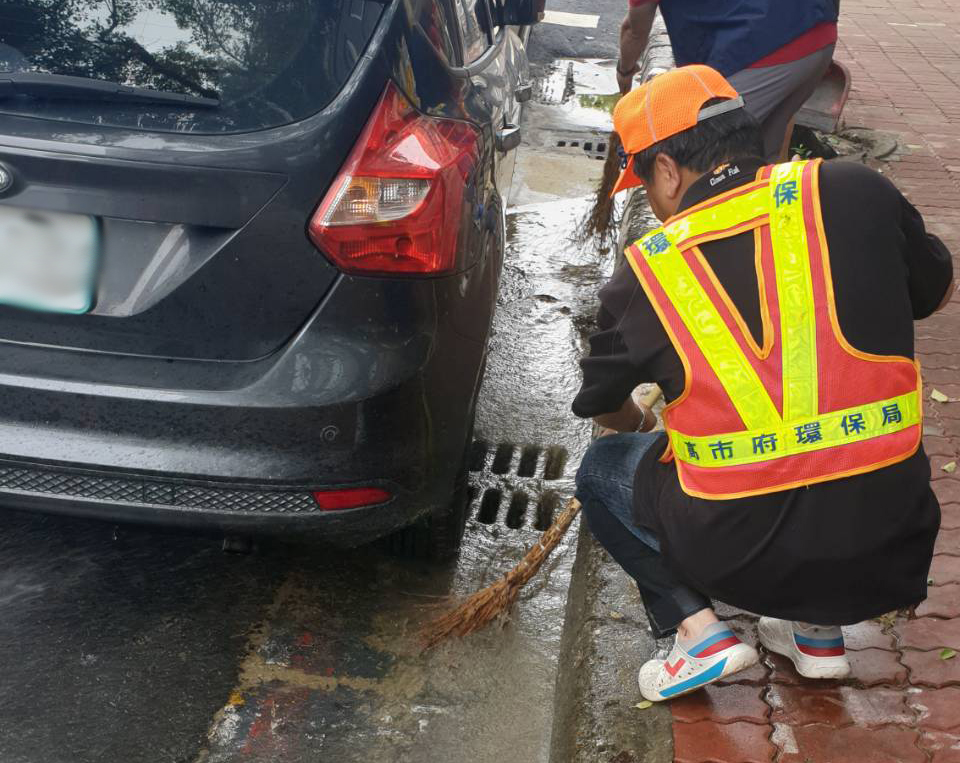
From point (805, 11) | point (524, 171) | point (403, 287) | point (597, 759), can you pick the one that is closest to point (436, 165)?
point (403, 287)

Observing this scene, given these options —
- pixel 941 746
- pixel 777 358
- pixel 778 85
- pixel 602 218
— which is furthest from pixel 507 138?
pixel 602 218

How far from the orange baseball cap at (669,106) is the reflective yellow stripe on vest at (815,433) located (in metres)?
0.59

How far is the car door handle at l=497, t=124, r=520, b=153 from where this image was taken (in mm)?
3207

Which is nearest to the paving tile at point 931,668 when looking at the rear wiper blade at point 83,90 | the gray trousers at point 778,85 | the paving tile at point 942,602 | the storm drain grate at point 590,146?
the paving tile at point 942,602

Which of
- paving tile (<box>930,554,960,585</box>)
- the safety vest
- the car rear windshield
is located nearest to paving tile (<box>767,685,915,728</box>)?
paving tile (<box>930,554,960,585</box>)

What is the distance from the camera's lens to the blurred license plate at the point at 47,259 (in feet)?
7.14

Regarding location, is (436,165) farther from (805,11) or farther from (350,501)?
(805,11)

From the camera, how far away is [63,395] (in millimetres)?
2240

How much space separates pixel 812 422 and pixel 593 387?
0.43 meters

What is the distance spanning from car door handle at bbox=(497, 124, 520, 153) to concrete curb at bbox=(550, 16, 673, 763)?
114 centimetres

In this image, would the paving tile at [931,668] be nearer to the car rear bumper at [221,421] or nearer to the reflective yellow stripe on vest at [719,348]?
the reflective yellow stripe on vest at [719,348]

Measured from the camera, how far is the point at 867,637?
2.52 meters

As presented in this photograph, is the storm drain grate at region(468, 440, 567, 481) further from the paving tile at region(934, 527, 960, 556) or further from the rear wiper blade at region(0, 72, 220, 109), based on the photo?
the rear wiper blade at region(0, 72, 220, 109)

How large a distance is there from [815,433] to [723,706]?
0.70m
